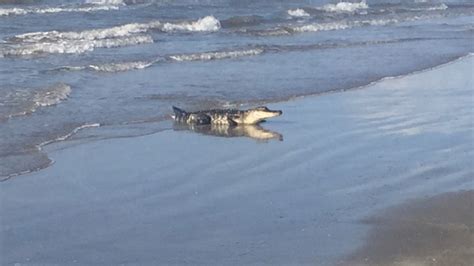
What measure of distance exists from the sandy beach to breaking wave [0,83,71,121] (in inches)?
42.0

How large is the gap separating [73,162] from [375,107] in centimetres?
416

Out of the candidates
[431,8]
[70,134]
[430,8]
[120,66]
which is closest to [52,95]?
[70,134]

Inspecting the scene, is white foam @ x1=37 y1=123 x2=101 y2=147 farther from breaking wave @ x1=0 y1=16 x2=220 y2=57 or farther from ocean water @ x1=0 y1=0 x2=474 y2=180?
breaking wave @ x1=0 y1=16 x2=220 y2=57

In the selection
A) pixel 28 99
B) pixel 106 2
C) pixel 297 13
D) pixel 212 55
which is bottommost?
pixel 297 13

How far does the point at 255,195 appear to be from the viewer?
7.28 meters

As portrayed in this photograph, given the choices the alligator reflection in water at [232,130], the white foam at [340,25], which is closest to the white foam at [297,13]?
the white foam at [340,25]

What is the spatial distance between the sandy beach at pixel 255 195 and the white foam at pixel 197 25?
1144 cm

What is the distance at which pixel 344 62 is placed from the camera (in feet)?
51.5

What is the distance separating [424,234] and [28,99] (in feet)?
19.7

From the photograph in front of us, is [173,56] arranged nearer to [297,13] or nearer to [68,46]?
[68,46]

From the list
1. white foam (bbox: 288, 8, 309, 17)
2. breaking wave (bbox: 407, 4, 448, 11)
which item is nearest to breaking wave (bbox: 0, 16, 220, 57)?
white foam (bbox: 288, 8, 309, 17)

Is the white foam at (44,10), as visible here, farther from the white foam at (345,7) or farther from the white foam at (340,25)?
the white foam at (345,7)

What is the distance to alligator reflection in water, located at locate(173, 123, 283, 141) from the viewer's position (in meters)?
9.84

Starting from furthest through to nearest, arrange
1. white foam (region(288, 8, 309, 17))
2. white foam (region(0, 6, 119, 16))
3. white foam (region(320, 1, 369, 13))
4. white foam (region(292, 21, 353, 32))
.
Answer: white foam (region(320, 1, 369, 13)), white foam (region(288, 8, 309, 17)), white foam (region(0, 6, 119, 16)), white foam (region(292, 21, 353, 32))
